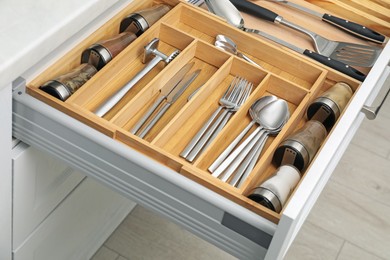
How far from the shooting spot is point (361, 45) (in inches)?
58.8

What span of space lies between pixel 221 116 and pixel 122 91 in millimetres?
191

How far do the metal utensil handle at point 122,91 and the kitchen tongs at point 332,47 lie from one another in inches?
12.1

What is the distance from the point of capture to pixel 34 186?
133 centimetres

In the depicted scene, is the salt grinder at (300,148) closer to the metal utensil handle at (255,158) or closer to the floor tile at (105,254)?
the metal utensil handle at (255,158)

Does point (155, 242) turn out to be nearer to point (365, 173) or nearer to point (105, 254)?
point (105, 254)

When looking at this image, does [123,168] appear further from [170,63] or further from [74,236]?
[74,236]

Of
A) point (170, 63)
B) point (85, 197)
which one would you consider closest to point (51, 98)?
point (170, 63)

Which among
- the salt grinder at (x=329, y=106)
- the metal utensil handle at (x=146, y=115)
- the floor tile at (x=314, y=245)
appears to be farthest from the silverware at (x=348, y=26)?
the floor tile at (x=314, y=245)

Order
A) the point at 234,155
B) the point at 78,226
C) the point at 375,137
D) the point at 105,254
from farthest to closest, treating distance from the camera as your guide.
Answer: the point at 375,137 → the point at 105,254 → the point at 78,226 → the point at 234,155

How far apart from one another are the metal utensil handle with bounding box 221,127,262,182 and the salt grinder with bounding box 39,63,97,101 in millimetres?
298

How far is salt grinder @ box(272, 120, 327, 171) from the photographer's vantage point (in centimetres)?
118

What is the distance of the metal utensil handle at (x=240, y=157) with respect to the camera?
3.83ft

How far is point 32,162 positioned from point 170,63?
32 centimetres

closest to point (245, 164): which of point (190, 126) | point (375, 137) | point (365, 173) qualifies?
point (190, 126)
